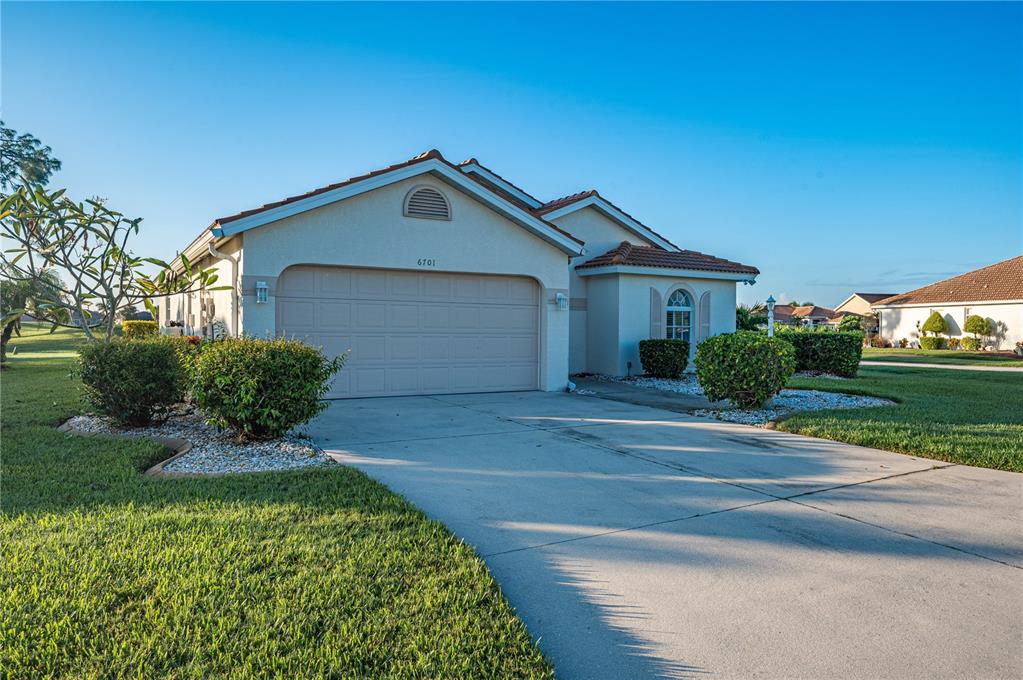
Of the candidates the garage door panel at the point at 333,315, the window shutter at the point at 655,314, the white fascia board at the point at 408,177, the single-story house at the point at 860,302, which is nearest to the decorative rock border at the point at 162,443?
the white fascia board at the point at 408,177

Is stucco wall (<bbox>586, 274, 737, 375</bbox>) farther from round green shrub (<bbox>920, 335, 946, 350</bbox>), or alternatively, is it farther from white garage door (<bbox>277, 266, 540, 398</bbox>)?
round green shrub (<bbox>920, 335, 946, 350</bbox>)

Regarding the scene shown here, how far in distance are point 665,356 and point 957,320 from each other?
1187 inches

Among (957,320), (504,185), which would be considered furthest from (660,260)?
(957,320)

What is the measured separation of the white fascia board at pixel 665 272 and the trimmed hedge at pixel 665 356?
1.85 metres

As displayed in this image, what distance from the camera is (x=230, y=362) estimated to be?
23.6ft

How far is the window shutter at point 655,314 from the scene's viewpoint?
16234mm

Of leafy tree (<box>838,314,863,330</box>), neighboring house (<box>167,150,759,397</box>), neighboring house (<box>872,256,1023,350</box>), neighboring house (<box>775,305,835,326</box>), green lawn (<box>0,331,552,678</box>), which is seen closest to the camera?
green lawn (<box>0,331,552,678</box>)

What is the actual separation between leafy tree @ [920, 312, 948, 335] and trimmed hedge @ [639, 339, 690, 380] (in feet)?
93.3

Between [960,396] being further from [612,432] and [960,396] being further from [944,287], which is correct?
[944,287]

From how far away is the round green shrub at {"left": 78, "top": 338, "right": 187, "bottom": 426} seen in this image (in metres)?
7.98

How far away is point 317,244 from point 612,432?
6287 millimetres

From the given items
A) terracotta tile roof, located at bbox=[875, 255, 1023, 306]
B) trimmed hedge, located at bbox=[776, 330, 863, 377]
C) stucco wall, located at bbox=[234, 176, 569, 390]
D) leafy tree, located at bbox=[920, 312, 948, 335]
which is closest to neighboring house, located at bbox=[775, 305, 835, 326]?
terracotta tile roof, located at bbox=[875, 255, 1023, 306]

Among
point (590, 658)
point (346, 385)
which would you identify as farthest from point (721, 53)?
point (590, 658)

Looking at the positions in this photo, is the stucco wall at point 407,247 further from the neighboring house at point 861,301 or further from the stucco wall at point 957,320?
the neighboring house at point 861,301
